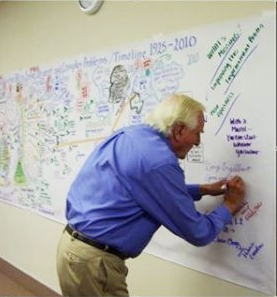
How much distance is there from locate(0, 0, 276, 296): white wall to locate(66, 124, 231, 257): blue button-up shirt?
0.44m

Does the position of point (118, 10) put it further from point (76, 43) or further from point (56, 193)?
point (56, 193)

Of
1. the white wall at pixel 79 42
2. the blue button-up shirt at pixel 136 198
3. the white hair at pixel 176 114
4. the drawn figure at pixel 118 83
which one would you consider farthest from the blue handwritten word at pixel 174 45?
the blue button-up shirt at pixel 136 198

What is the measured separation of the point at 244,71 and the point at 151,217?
654mm

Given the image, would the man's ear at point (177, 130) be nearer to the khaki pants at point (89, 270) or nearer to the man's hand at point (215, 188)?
the man's hand at point (215, 188)

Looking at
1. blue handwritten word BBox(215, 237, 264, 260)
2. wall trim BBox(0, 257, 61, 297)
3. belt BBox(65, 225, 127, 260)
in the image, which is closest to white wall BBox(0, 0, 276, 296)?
wall trim BBox(0, 257, 61, 297)

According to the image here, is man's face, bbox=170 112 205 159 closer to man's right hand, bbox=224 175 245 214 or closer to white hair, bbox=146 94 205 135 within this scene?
white hair, bbox=146 94 205 135

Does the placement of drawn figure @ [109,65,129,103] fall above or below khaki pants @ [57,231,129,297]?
above

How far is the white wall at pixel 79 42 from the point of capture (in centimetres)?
175

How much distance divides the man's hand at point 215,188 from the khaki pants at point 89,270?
44cm

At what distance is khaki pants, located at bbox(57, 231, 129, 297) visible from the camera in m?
1.54

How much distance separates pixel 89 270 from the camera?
1.55 m

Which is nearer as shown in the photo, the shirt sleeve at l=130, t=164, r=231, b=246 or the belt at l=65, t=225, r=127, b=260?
the shirt sleeve at l=130, t=164, r=231, b=246

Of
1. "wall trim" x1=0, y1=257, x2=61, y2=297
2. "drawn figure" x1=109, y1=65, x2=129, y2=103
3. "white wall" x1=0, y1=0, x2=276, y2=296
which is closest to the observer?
"white wall" x1=0, y1=0, x2=276, y2=296

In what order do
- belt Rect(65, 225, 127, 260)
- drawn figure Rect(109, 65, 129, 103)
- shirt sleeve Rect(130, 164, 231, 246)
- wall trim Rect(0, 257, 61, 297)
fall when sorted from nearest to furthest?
1. shirt sleeve Rect(130, 164, 231, 246)
2. belt Rect(65, 225, 127, 260)
3. drawn figure Rect(109, 65, 129, 103)
4. wall trim Rect(0, 257, 61, 297)
